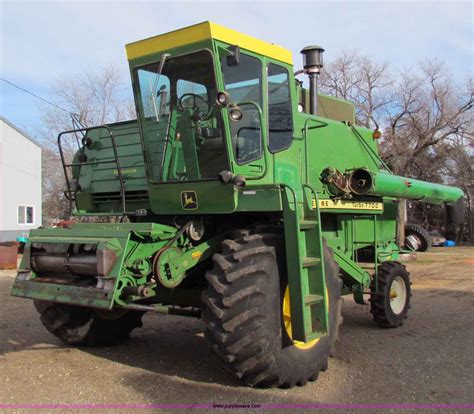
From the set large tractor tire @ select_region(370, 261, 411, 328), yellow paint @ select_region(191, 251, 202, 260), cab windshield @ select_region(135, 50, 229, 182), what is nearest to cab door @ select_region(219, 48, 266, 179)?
cab windshield @ select_region(135, 50, 229, 182)

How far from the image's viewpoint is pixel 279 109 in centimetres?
538

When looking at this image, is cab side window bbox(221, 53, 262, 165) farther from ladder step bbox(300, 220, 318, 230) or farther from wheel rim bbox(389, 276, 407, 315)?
wheel rim bbox(389, 276, 407, 315)

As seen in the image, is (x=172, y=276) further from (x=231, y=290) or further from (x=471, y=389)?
(x=471, y=389)

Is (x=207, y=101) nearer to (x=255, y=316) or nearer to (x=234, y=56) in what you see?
(x=234, y=56)

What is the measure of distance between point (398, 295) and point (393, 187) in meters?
1.68

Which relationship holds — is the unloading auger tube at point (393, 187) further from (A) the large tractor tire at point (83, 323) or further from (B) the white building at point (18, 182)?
(B) the white building at point (18, 182)

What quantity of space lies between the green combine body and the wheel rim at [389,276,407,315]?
201cm

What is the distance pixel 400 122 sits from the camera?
26.6 m

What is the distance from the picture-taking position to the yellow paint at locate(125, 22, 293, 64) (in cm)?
474

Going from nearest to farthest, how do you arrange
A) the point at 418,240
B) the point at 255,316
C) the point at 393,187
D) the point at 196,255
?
the point at 255,316 → the point at 196,255 → the point at 393,187 → the point at 418,240

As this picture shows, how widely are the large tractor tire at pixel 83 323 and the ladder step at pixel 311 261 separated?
2416mm

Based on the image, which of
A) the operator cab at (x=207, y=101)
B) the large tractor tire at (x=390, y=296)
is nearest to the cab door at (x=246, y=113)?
the operator cab at (x=207, y=101)

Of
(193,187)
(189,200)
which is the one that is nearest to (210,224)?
(189,200)

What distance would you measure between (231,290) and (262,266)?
0.37 metres
